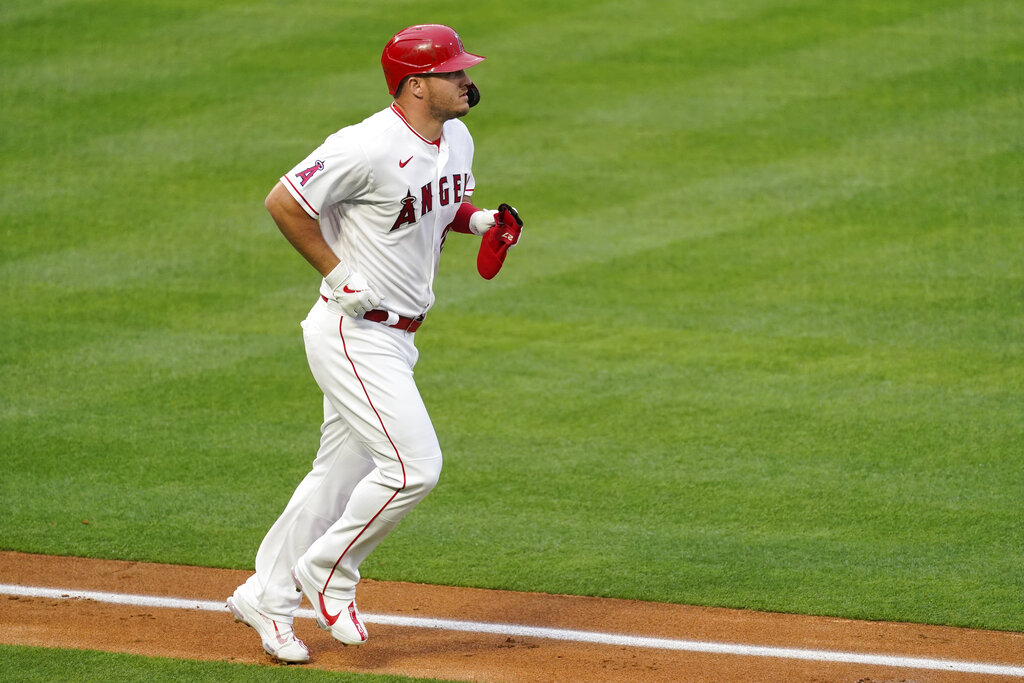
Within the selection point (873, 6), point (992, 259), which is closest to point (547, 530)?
point (992, 259)

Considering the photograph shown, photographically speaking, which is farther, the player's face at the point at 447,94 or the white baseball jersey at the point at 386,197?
the player's face at the point at 447,94

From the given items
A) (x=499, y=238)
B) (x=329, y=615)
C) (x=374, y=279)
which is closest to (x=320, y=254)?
(x=374, y=279)

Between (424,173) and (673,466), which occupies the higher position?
(424,173)

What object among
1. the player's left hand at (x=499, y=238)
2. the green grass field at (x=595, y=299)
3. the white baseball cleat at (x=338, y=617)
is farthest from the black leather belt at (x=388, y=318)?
the green grass field at (x=595, y=299)

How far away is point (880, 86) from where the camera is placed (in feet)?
45.6

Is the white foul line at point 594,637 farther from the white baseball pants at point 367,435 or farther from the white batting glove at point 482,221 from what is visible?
the white batting glove at point 482,221

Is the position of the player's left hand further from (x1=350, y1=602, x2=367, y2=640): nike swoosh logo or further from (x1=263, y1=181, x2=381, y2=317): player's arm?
(x1=350, y1=602, x2=367, y2=640): nike swoosh logo

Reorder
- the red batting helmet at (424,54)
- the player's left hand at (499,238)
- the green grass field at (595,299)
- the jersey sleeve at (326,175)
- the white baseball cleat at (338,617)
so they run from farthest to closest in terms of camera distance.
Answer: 1. the green grass field at (595,299)
2. the player's left hand at (499,238)
3. the white baseball cleat at (338,617)
4. the red batting helmet at (424,54)
5. the jersey sleeve at (326,175)

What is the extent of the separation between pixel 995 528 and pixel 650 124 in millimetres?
7748

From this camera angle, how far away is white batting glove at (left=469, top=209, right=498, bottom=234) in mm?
5434

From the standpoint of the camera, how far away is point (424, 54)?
5012 mm

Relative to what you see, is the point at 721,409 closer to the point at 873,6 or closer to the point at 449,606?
the point at 449,606

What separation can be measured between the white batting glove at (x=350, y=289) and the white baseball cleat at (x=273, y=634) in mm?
1241

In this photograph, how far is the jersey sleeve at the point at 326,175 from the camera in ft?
16.0
